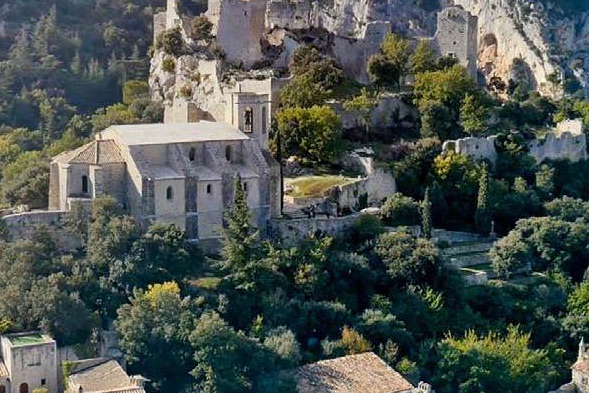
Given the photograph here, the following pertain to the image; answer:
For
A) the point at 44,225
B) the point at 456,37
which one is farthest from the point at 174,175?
the point at 456,37

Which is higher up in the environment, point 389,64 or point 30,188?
point 389,64

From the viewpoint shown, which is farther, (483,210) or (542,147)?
(542,147)

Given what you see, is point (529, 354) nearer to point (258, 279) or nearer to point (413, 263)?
point (413, 263)

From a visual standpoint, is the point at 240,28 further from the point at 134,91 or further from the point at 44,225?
the point at 44,225

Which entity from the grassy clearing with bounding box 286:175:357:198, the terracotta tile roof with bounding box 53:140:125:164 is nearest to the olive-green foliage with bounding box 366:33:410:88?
the grassy clearing with bounding box 286:175:357:198

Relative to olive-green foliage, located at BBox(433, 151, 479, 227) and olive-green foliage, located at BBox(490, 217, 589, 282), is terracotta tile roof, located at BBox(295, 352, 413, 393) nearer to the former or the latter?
olive-green foliage, located at BBox(490, 217, 589, 282)

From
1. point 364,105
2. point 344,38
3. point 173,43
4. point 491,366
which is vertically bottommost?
point 491,366
